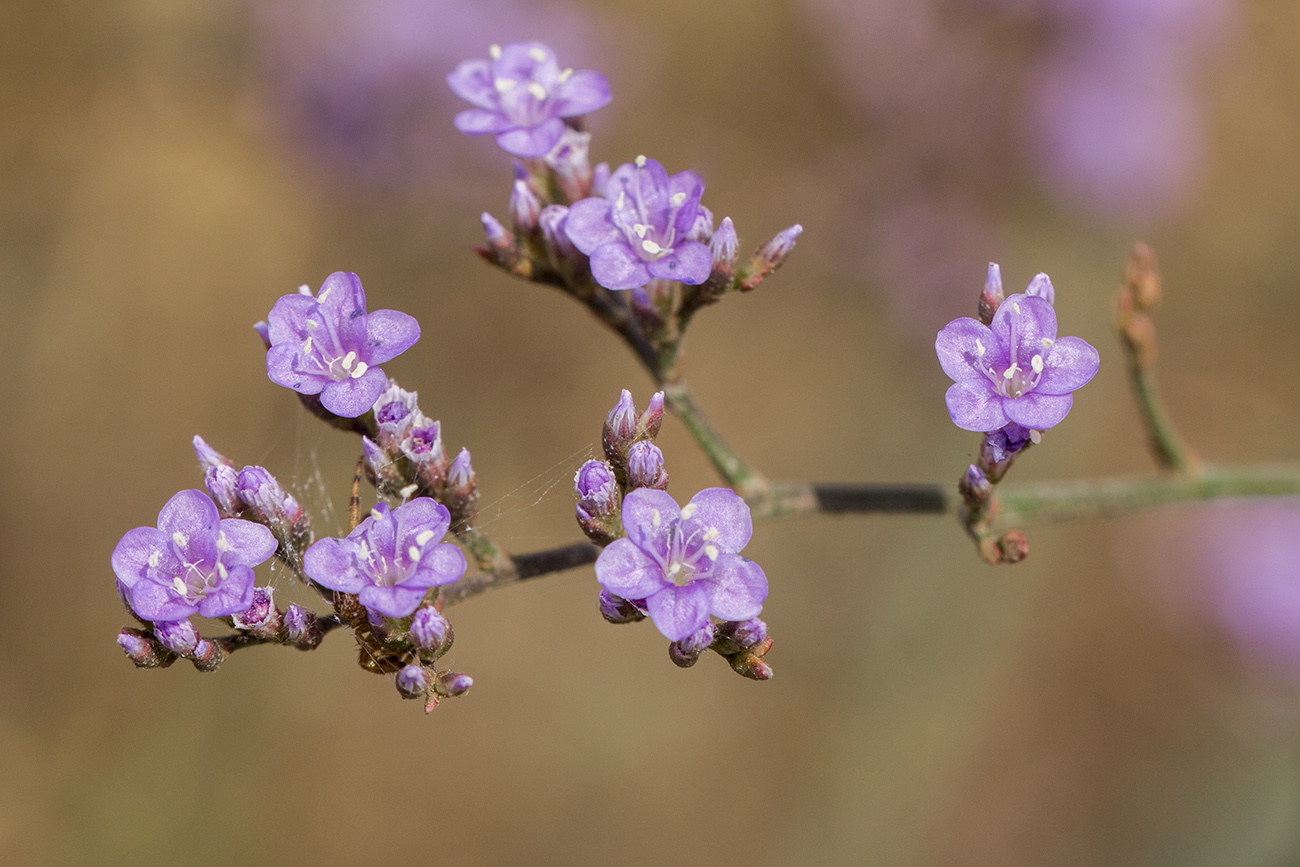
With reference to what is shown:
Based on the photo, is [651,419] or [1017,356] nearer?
[1017,356]

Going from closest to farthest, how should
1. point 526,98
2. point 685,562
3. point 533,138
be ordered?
point 685,562 < point 533,138 < point 526,98

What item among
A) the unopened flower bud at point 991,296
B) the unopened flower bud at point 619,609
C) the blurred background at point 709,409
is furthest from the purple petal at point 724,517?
the blurred background at point 709,409

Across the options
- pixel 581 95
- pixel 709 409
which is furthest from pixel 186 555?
pixel 709 409

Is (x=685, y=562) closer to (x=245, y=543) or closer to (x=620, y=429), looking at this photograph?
(x=620, y=429)

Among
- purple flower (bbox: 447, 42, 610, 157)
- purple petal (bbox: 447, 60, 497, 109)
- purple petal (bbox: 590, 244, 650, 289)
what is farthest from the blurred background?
purple petal (bbox: 590, 244, 650, 289)

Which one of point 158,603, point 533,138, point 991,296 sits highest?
point 533,138

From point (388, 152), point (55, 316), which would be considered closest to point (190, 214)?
point (55, 316)

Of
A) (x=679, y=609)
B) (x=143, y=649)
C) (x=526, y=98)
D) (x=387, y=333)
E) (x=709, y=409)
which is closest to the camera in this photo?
(x=679, y=609)

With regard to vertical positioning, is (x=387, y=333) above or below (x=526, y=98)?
below
